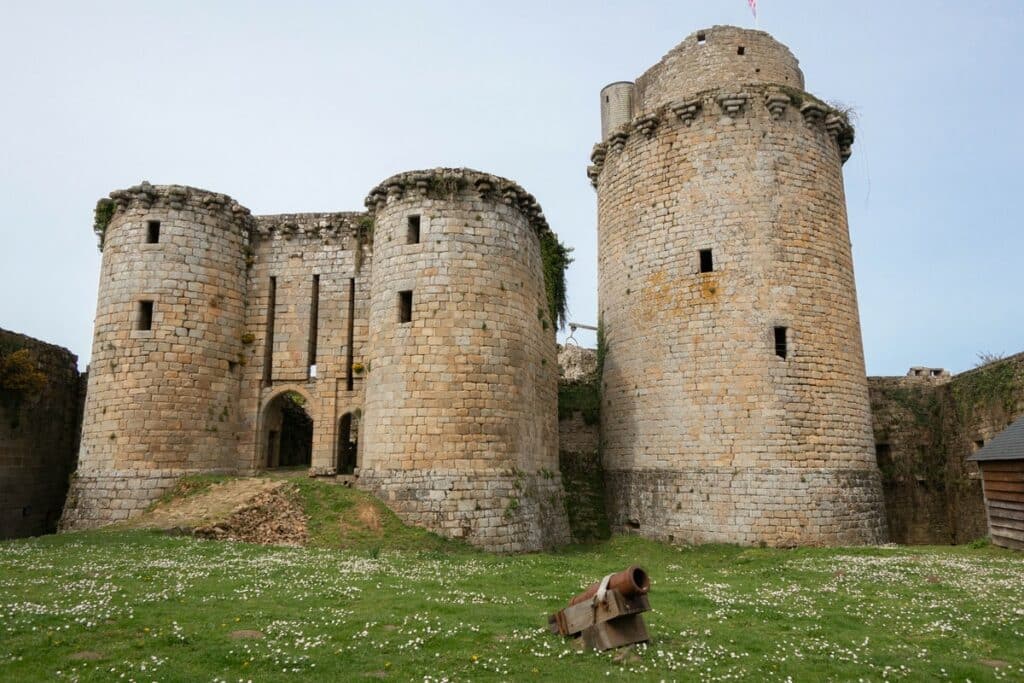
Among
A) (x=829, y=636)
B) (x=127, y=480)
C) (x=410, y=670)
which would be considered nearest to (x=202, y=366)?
(x=127, y=480)

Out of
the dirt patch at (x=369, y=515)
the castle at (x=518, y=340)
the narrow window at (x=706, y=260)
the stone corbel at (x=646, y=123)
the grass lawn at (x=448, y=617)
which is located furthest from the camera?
the stone corbel at (x=646, y=123)

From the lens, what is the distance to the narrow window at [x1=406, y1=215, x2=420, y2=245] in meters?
17.2

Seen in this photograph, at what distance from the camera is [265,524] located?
14742 millimetres

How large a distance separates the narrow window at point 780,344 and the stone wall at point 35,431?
818 inches

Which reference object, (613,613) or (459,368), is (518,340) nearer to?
(459,368)

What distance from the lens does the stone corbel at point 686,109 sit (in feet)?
61.1

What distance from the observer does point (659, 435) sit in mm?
17906

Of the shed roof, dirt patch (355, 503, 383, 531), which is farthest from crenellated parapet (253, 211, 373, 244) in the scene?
the shed roof

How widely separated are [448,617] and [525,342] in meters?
9.88

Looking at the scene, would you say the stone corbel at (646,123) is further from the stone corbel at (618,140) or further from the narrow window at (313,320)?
the narrow window at (313,320)

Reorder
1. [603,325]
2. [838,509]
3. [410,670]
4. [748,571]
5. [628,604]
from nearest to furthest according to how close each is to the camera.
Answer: [410,670], [628,604], [748,571], [838,509], [603,325]

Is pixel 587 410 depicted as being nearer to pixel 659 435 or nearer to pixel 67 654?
pixel 659 435

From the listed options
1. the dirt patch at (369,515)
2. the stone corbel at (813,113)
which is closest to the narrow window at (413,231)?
the dirt patch at (369,515)

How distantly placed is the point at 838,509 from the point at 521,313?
30.0 ft
